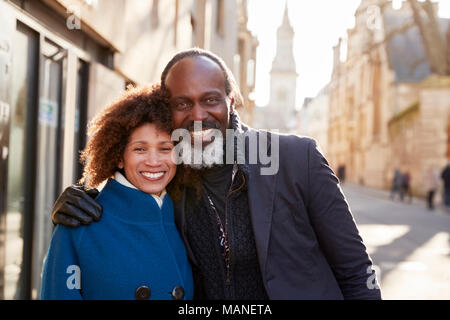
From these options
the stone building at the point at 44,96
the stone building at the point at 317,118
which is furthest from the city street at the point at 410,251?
the stone building at the point at 317,118

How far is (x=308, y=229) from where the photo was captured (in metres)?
2.53

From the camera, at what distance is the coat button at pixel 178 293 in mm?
2402

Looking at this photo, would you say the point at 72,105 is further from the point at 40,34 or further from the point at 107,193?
the point at 107,193

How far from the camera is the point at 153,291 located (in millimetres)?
2404

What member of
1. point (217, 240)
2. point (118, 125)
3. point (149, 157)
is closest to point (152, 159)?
point (149, 157)

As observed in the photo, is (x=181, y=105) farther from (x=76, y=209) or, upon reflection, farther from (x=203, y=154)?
(x=76, y=209)

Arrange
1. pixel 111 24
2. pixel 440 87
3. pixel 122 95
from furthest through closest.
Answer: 1. pixel 440 87
2. pixel 111 24
3. pixel 122 95

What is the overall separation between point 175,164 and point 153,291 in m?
0.59

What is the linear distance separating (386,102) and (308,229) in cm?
4082

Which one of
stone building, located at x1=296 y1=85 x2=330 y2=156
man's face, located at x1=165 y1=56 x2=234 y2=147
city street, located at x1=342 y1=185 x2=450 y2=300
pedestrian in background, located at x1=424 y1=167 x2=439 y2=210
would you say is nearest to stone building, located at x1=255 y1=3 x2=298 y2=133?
stone building, located at x1=296 y1=85 x2=330 y2=156

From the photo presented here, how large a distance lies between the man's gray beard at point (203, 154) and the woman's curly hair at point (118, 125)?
12 cm
